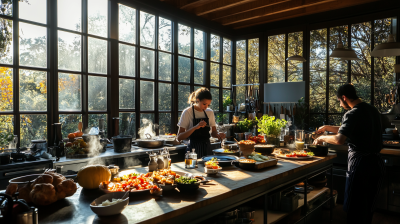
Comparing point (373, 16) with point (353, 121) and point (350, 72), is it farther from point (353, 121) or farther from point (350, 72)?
point (353, 121)

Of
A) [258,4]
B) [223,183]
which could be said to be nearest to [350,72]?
[258,4]

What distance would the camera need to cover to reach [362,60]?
17.4ft

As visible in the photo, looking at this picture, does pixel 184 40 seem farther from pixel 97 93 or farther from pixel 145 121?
pixel 97 93

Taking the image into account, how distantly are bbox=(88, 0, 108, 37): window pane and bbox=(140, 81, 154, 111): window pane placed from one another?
3.62ft

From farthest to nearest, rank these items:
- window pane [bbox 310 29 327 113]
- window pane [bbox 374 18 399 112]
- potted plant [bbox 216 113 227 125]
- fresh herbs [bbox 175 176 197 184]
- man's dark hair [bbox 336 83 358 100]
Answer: potted plant [bbox 216 113 227 125], window pane [bbox 310 29 327 113], window pane [bbox 374 18 399 112], man's dark hair [bbox 336 83 358 100], fresh herbs [bbox 175 176 197 184]

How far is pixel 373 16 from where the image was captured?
5.19 m

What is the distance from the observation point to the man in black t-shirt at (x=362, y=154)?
2.83m

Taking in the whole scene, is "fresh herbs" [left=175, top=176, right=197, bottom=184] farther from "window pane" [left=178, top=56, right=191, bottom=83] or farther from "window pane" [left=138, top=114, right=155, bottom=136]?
"window pane" [left=178, top=56, right=191, bottom=83]

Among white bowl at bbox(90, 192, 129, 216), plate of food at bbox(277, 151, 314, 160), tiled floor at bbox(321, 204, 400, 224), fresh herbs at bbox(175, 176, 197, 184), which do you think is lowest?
tiled floor at bbox(321, 204, 400, 224)

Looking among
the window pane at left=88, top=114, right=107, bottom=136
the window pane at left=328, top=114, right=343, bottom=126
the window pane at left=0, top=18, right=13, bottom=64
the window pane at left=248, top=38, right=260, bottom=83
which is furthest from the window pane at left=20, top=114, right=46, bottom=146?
the window pane at left=328, top=114, right=343, bottom=126

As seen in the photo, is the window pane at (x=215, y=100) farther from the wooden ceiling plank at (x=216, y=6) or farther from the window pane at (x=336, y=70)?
the window pane at (x=336, y=70)

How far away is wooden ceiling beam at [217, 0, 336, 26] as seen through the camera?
5172 mm

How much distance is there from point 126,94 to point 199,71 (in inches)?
81.0

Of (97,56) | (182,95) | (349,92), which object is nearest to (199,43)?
(182,95)
